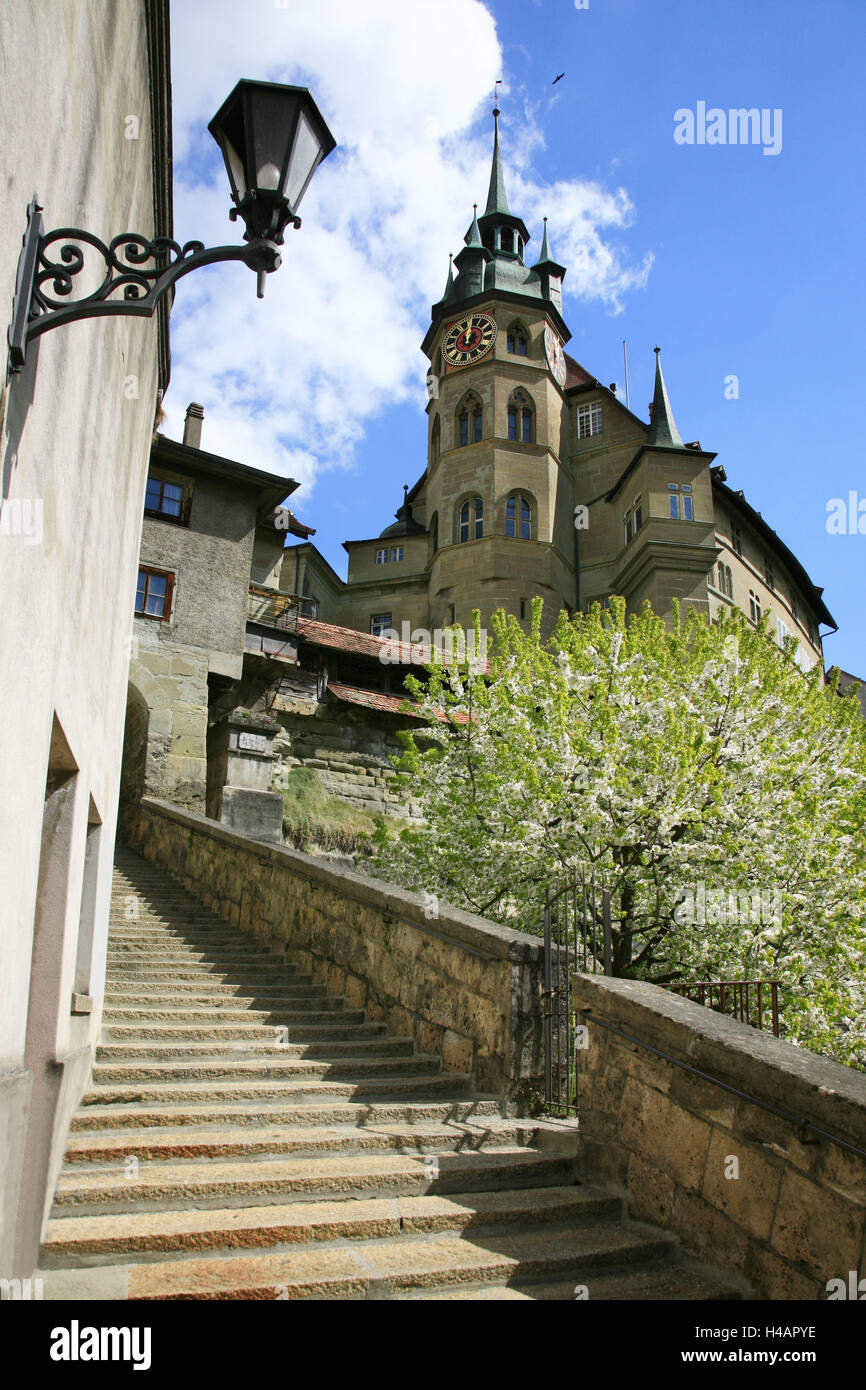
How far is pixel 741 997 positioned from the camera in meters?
9.12

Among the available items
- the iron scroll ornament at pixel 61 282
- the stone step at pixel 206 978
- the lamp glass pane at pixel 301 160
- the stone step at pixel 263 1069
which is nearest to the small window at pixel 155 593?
the stone step at pixel 206 978

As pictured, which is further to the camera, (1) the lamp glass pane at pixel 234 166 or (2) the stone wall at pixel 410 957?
(2) the stone wall at pixel 410 957

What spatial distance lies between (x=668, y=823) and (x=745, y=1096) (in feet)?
18.9

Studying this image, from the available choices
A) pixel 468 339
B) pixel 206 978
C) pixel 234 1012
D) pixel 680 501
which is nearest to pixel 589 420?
pixel 468 339

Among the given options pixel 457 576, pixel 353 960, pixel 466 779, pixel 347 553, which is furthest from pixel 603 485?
pixel 353 960

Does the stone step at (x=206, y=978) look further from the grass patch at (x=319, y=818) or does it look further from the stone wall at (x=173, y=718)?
the grass patch at (x=319, y=818)

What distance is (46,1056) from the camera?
425cm

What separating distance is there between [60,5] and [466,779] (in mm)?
9525

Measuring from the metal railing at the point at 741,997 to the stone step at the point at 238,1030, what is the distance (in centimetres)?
270

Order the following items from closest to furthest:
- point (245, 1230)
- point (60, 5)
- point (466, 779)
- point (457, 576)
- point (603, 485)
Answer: point (60, 5)
point (245, 1230)
point (466, 779)
point (457, 576)
point (603, 485)

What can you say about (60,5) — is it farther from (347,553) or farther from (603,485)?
(347,553)

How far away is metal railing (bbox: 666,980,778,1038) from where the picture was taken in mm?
7859

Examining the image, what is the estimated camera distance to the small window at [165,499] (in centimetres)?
1848

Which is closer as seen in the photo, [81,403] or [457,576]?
[81,403]
